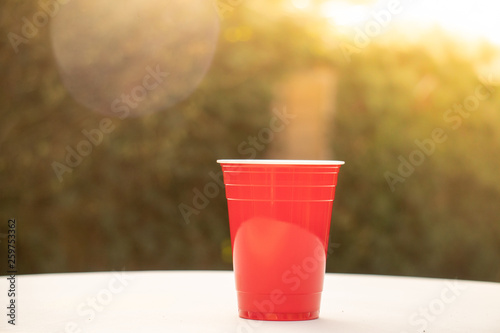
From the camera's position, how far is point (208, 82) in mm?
4262

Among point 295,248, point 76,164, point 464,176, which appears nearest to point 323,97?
point 464,176

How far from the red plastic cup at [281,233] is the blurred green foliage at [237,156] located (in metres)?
2.22

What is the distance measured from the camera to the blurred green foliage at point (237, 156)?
165 inches

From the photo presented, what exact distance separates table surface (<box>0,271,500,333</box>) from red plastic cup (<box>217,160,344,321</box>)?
0.07 meters

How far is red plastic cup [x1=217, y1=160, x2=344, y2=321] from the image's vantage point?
6.16ft

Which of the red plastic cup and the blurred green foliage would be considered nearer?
the red plastic cup

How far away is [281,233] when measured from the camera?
1.88 m

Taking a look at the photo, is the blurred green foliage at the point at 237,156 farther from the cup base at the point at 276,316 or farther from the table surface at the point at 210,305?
the cup base at the point at 276,316

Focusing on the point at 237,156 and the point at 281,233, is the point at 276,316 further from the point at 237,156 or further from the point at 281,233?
the point at 237,156

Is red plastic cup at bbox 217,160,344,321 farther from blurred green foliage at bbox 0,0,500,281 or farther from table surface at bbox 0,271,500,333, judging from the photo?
blurred green foliage at bbox 0,0,500,281

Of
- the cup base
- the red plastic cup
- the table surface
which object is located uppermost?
the red plastic cup

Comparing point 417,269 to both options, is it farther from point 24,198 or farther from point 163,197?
point 24,198

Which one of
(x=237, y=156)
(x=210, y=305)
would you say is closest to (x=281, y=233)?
(x=210, y=305)

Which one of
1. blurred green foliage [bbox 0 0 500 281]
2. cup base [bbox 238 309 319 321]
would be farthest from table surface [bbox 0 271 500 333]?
blurred green foliage [bbox 0 0 500 281]
